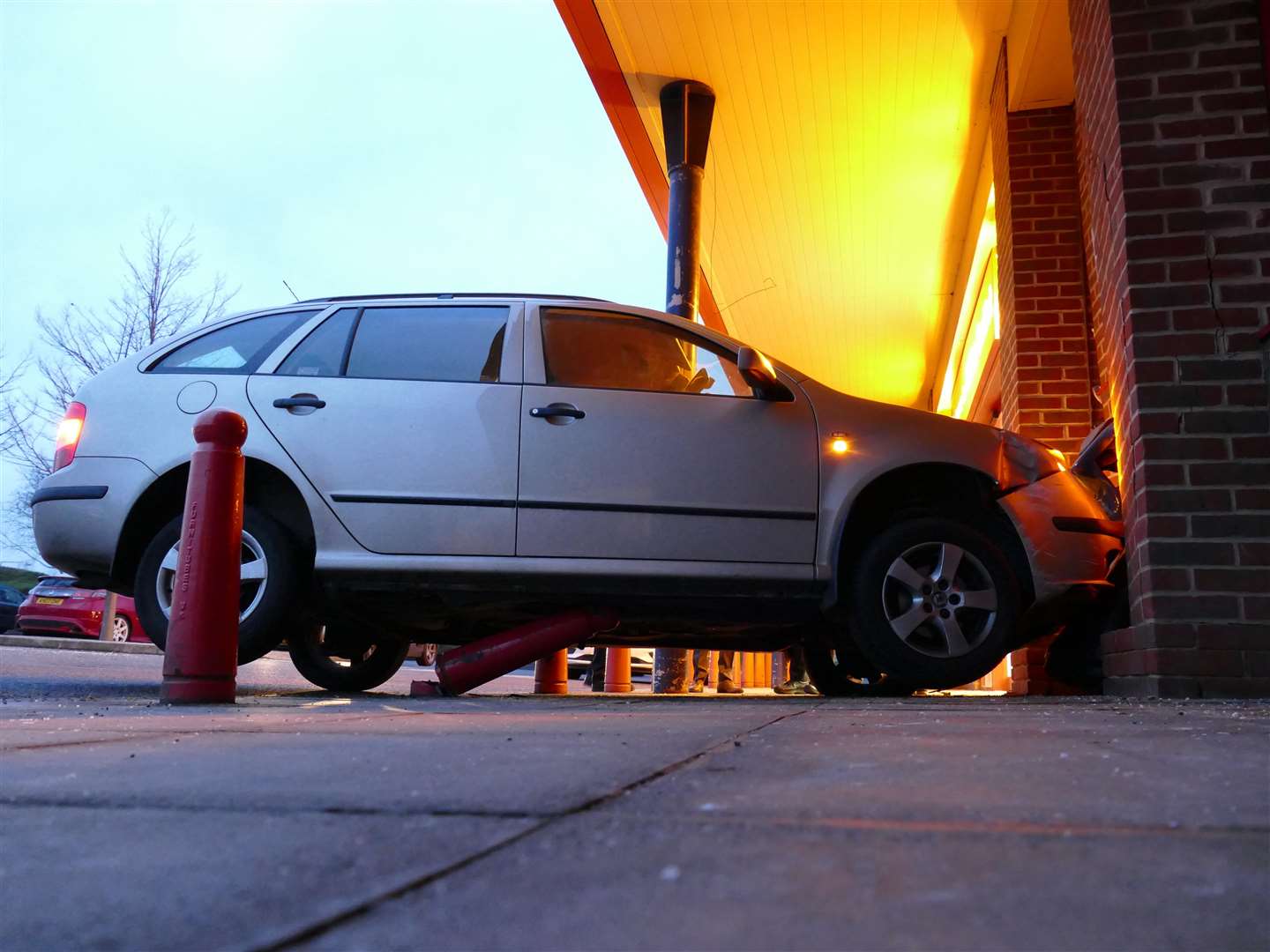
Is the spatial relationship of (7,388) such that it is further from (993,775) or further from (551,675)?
(993,775)

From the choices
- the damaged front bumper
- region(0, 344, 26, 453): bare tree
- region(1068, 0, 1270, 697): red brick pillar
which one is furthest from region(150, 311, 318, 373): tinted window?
region(0, 344, 26, 453): bare tree

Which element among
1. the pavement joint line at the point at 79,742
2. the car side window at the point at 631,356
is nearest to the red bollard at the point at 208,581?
the pavement joint line at the point at 79,742

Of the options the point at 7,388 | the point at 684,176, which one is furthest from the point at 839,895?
the point at 7,388

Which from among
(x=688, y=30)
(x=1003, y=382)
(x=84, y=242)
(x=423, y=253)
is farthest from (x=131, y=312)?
(x=423, y=253)

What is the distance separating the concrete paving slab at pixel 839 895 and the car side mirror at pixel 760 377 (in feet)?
11.9

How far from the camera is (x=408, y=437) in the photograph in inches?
180

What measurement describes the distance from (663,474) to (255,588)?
169 centimetres

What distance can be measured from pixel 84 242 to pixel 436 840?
12254cm

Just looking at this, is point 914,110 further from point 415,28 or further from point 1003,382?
point 415,28

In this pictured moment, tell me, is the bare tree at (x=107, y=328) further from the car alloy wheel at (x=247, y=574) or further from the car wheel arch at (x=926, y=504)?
the car wheel arch at (x=926, y=504)

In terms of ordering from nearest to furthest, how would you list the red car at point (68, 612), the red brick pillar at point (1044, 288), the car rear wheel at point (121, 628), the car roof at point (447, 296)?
the car roof at point (447, 296), the red brick pillar at point (1044, 288), the red car at point (68, 612), the car rear wheel at point (121, 628)

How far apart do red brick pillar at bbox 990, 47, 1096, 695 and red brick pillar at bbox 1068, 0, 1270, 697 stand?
2.34 m

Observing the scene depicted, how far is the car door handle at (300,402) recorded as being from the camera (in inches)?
182

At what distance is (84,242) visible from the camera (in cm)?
10906
